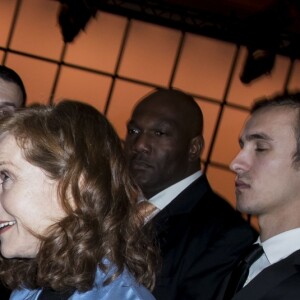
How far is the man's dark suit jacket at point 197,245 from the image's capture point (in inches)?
65.5

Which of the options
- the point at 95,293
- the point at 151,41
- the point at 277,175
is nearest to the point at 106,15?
the point at 151,41

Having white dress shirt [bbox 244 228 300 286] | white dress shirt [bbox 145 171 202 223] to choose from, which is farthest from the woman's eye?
white dress shirt [bbox 145 171 202 223]

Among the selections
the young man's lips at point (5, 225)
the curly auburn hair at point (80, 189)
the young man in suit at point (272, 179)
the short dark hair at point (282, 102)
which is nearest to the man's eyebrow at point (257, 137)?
the young man in suit at point (272, 179)

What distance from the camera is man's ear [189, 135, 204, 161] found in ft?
7.56

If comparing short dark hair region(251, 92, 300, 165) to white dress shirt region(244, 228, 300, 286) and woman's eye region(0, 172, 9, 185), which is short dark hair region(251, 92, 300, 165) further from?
woman's eye region(0, 172, 9, 185)

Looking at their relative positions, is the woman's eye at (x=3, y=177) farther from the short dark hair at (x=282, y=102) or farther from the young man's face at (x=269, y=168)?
the short dark hair at (x=282, y=102)

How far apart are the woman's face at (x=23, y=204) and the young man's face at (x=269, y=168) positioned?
0.65 metres

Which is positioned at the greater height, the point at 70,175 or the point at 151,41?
the point at 151,41

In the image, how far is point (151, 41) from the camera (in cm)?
654

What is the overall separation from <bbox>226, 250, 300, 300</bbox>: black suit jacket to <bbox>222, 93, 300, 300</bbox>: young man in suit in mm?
20

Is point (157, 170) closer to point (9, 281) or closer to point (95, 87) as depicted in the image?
point (9, 281)

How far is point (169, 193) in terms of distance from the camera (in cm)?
212

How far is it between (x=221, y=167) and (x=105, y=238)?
221 inches

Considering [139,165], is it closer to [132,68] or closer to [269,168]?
[269,168]
